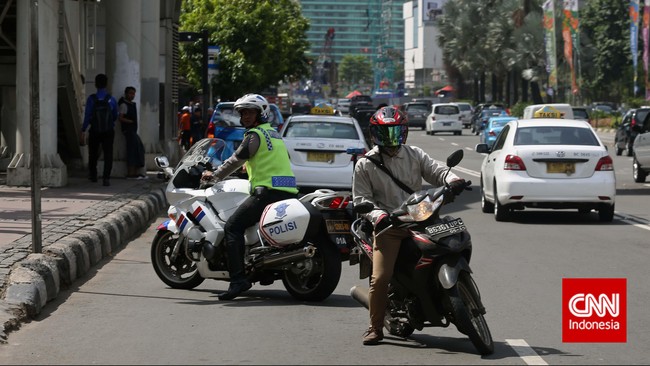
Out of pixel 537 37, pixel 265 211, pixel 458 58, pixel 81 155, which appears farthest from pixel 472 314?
pixel 458 58

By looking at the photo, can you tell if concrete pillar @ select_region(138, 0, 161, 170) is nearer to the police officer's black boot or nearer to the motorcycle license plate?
the police officer's black boot

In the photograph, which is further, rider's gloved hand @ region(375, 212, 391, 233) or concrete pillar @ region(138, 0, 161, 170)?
concrete pillar @ region(138, 0, 161, 170)

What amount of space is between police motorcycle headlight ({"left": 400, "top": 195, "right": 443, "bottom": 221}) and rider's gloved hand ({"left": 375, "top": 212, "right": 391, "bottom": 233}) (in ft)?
0.69

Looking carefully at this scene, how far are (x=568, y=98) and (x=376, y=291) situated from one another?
319 feet

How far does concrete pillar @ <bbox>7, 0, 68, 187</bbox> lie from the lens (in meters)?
21.2

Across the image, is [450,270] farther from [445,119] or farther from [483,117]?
[445,119]

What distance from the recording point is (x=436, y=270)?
27.3ft

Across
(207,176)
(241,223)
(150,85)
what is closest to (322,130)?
(150,85)

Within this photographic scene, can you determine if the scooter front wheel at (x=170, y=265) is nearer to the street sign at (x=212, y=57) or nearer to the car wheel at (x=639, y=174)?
the car wheel at (x=639, y=174)

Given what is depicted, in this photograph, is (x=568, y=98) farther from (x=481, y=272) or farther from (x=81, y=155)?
(x=481, y=272)

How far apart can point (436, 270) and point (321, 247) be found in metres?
2.40

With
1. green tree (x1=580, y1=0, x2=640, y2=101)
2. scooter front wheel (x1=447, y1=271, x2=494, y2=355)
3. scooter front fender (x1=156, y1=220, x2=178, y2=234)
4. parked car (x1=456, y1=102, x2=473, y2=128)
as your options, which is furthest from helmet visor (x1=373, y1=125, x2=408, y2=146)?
green tree (x1=580, y1=0, x2=640, y2=101)

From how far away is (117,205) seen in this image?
58.2 feet

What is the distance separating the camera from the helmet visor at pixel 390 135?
28.6 ft
